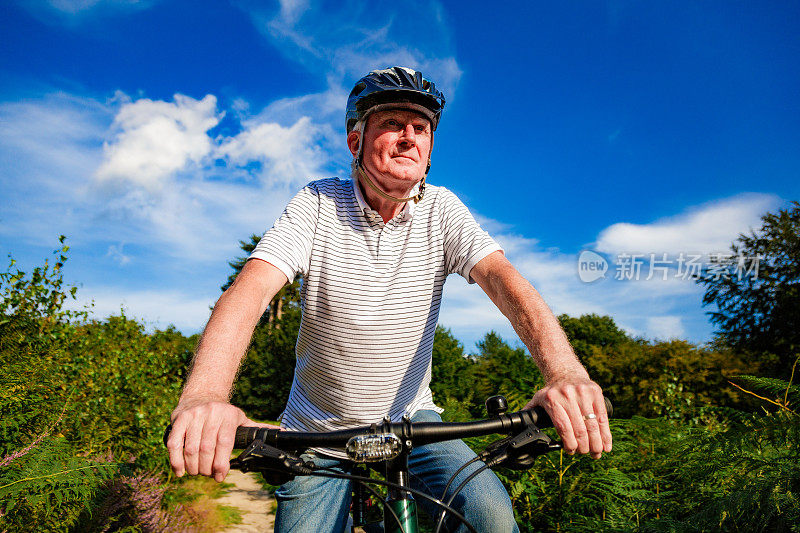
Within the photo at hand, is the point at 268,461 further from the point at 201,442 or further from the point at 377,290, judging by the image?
the point at 377,290

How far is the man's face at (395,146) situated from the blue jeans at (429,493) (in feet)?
4.25

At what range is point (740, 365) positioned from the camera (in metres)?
10.6

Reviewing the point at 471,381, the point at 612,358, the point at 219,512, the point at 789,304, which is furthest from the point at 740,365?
the point at 219,512

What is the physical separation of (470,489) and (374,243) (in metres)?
1.22

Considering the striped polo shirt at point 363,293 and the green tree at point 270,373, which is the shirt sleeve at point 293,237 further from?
the green tree at point 270,373

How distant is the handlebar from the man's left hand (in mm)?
126

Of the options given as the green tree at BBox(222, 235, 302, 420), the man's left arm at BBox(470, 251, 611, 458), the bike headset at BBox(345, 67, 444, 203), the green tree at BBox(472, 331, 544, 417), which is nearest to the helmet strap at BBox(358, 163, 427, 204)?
the bike headset at BBox(345, 67, 444, 203)

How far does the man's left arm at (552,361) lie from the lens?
150 cm

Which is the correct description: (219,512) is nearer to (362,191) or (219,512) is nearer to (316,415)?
(316,415)

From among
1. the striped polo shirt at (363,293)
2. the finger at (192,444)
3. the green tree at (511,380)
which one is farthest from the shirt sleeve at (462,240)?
the green tree at (511,380)

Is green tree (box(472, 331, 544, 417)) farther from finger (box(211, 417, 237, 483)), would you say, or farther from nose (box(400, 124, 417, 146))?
finger (box(211, 417, 237, 483))

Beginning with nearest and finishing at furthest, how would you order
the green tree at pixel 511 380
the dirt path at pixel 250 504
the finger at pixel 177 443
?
the finger at pixel 177 443 → the green tree at pixel 511 380 → the dirt path at pixel 250 504

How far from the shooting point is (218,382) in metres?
1.56

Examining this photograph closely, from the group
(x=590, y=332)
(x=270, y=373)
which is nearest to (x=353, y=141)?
(x=590, y=332)
